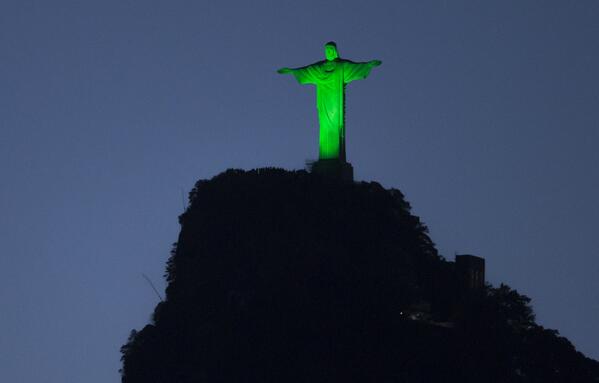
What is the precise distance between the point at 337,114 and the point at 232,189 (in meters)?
5.84

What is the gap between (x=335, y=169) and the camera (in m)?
59.5

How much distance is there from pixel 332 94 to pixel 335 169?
3464mm

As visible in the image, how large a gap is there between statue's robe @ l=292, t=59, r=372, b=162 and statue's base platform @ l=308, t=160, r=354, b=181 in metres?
0.26

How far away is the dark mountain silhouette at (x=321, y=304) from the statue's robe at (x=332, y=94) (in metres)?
2.44

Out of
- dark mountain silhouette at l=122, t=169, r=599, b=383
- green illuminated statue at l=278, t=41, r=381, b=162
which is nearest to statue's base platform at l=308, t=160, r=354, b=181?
green illuminated statue at l=278, t=41, r=381, b=162

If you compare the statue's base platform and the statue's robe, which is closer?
the statue's base platform

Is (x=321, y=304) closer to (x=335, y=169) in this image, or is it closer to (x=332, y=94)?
(x=335, y=169)

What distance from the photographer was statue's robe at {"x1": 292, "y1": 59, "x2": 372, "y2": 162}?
6034cm

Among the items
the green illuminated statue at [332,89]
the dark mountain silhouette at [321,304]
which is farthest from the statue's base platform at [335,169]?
the dark mountain silhouette at [321,304]

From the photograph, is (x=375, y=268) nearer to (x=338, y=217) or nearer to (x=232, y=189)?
(x=338, y=217)

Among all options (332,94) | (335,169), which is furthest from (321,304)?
(332,94)

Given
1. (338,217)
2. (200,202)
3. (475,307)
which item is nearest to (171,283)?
(200,202)

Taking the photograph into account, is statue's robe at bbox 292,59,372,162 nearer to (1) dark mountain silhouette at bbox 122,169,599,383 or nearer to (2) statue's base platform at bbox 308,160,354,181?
(2) statue's base platform at bbox 308,160,354,181

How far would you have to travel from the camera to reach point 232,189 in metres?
57.7
